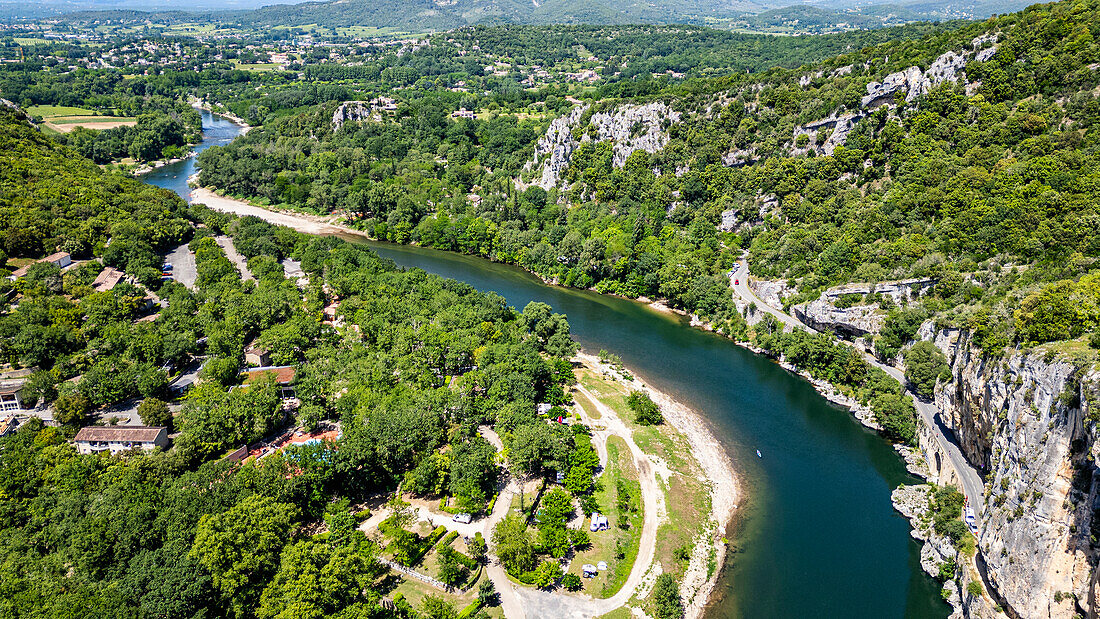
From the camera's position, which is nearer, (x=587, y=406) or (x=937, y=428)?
(x=937, y=428)

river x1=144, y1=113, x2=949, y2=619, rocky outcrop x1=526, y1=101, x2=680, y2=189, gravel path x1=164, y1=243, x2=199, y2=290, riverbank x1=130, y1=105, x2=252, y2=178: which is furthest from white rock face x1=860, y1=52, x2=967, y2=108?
riverbank x1=130, y1=105, x2=252, y2=178

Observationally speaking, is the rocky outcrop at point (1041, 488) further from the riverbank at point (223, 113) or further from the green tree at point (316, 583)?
the riverbank at point (223, 113)

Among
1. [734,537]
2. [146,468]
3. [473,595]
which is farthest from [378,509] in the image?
[734,537]

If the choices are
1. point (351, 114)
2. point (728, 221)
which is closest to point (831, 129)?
point (728, 221)

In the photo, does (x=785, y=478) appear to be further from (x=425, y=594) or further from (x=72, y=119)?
(x=72, y=119)

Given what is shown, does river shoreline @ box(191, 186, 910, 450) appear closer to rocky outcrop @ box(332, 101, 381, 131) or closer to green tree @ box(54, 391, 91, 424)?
rocky outcrop @ box(332, 101, 381, 131)

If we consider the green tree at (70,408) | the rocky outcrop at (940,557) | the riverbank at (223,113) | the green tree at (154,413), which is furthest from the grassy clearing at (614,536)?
the riverbank at (223,113)
